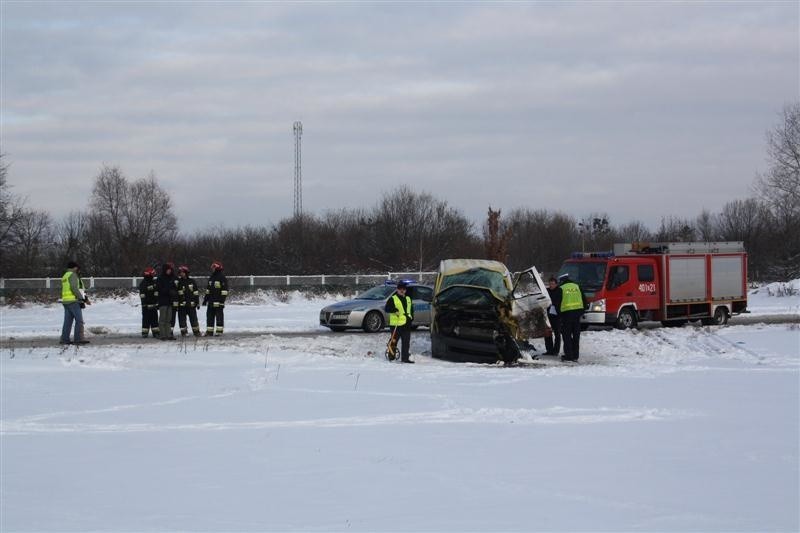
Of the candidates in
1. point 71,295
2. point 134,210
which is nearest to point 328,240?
point 134,210

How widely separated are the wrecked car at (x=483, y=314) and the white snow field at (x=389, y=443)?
0.56 meters

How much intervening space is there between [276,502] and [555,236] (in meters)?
63.4

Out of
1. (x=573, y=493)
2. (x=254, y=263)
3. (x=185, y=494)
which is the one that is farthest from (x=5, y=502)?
(x=254, y=263)

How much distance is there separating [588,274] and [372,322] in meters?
6.18

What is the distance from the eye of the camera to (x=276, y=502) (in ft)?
23.4

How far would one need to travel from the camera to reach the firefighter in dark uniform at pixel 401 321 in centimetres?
1689

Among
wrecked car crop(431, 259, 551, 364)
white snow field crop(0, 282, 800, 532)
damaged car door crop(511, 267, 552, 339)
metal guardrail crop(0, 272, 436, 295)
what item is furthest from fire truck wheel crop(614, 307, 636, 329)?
metal guardrail crop(0, 272, 436, 295)

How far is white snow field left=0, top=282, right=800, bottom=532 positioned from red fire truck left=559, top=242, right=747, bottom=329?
18.2ft

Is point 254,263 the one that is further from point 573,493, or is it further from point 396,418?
point 573,493

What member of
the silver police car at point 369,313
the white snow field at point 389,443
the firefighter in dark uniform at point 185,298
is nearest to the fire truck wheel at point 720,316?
the white snow field at point 389,443

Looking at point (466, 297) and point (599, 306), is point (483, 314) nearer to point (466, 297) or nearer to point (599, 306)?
point (466, 297)

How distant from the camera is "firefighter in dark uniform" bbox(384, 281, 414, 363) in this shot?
1689 cm

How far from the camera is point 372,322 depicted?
22594 millimetres

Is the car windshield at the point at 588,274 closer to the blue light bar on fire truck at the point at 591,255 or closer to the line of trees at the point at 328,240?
the blue light bar on fire truck at the point at 591,255
